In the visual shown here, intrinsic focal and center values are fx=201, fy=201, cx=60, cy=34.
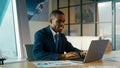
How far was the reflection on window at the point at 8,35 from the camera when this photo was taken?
416 centimetres

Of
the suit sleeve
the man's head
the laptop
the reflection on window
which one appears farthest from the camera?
the reflection on window

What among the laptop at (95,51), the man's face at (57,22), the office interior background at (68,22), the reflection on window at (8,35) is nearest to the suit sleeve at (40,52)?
the man's face at (57,22)

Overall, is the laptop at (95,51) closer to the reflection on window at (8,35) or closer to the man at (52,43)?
the man at (52,43)

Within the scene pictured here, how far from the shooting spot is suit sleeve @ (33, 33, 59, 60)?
70.2 inches

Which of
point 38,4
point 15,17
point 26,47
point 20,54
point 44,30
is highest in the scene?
point 38,4

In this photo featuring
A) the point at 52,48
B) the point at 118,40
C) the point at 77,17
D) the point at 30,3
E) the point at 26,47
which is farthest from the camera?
the point at 77,17

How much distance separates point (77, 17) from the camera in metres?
8.21

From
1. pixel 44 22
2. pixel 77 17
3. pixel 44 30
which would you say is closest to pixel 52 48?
pixel 44 30

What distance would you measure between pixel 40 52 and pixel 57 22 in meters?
0.35

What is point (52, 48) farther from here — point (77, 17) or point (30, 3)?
point (77, 17)

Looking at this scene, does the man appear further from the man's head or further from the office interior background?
the office interior background

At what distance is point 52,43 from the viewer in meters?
1.96

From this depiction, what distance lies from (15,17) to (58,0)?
4561mm

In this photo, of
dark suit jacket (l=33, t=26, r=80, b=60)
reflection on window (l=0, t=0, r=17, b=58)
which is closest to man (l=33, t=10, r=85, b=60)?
dark suit jacket (l=33, t=26, r=80, b=60)
